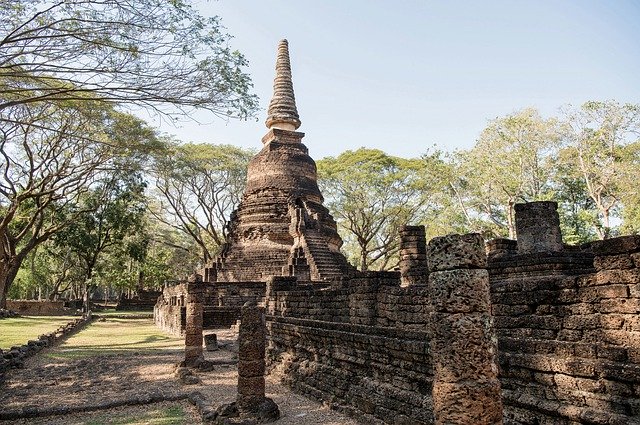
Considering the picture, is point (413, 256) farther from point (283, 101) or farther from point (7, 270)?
point (7, 270)

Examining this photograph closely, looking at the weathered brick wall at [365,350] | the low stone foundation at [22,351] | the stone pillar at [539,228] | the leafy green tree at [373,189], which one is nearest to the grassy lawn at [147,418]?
the weathered brick wall at [365,350]

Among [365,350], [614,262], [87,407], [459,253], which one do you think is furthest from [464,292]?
[87,407]

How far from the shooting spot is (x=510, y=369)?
5375 millimetres

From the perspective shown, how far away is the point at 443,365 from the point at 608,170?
2415cm

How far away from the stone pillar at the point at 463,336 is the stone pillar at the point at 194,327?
28.0 feet

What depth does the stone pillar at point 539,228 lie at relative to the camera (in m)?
10.3

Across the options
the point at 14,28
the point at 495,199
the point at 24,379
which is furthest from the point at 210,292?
the point at 495,199

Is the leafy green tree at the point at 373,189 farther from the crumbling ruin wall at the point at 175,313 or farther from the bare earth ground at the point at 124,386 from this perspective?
the bare earth ground at the point at 124,386

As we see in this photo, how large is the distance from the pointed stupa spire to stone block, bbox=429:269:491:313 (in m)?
26.4

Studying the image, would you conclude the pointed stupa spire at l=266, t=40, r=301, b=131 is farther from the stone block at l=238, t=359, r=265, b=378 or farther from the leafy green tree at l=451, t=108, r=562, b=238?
the stone block at l=238, t=359, r=265, b=378

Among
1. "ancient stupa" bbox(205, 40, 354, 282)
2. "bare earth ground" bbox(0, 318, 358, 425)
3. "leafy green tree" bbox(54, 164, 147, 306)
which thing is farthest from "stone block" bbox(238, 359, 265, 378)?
"leafy green tree" bbox(54, 164, 147, 306)

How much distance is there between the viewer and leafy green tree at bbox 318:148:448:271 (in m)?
34.8

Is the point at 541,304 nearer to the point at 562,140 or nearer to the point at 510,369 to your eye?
the point at 510,369

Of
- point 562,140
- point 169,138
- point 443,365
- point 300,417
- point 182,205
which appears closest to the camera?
point 443,365
